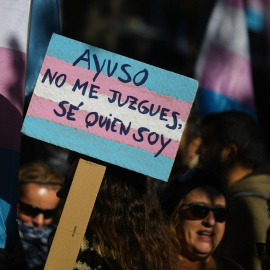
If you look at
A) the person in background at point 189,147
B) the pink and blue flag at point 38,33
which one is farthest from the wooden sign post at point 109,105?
the person in background at point 189,147

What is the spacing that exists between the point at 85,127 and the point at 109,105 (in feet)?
0.42

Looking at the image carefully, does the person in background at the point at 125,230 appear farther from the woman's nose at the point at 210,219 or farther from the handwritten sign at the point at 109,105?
the woman's nose at the point at 210,219

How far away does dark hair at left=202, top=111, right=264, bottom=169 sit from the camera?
385 cm

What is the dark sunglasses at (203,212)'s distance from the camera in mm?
2857

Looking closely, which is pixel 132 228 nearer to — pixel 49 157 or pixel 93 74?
pixel 93 74

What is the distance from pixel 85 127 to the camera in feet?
7.86

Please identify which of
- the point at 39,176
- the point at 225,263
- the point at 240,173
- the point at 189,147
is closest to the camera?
the point at 225,263

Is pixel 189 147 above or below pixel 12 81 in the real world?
above

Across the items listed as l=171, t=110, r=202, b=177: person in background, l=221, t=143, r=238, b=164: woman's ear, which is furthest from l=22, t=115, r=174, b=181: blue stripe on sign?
l=171, t=110, r=202, b=177: person in background

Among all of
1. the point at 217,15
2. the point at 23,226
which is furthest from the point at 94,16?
the point at 23,226

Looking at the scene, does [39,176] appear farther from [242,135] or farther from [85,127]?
[242,135]

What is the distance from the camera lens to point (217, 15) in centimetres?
518

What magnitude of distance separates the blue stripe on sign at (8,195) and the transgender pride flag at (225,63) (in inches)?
101

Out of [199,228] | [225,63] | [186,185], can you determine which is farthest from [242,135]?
[225,63]
